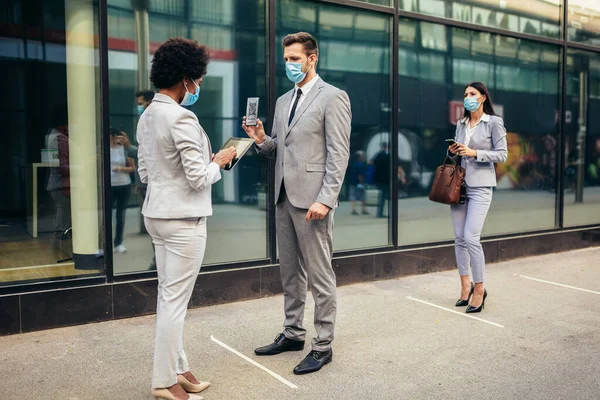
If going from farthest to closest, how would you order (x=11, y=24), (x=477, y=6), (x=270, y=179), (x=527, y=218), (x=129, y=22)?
(x=527, y=218)
(x=477, y=6)
(x=270, y=179)
(x=129, y=22)
(x=11, y=24)

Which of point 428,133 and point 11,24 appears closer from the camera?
point 11,24

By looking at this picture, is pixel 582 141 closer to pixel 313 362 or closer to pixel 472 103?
pixel 472 103

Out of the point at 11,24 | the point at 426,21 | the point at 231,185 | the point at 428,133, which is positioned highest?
the point at 426,21

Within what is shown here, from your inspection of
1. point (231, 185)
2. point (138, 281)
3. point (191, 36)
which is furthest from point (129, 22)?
point (138, 281)

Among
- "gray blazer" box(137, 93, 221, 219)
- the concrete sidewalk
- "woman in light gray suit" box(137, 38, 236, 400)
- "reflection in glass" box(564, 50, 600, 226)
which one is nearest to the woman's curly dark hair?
"woman in light gray suit" box(137, 38, 236, 400)

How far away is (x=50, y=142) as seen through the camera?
561 centimetres

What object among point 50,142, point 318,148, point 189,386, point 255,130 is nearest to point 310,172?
point 318,148

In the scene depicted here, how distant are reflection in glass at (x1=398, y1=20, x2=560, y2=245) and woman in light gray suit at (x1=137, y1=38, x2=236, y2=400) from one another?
4.28 m

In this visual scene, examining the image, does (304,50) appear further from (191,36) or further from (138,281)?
(138,281)

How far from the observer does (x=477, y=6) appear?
8.21m

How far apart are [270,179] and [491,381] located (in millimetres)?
3114

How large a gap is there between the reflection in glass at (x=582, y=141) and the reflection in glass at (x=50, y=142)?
6713 mm

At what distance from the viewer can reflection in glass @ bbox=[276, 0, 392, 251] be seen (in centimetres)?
711

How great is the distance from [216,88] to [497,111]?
4038 mm
